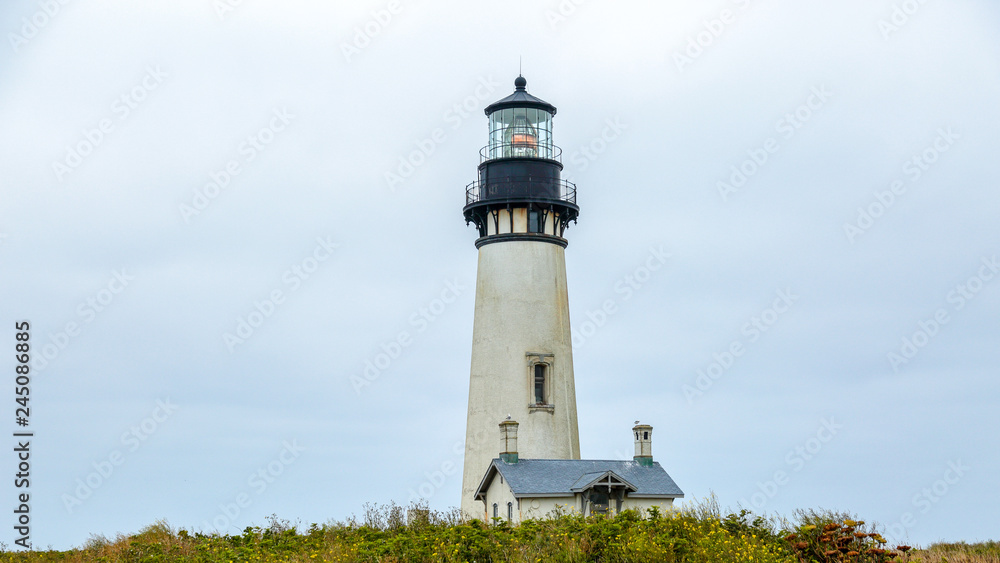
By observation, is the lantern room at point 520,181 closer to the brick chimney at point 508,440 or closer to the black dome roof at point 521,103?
the black dome roof at point 521,103

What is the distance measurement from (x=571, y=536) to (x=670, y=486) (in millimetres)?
10998

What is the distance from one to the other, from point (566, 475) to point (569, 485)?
450 mm

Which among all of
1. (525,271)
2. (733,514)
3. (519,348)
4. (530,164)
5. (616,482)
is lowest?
(733,514)

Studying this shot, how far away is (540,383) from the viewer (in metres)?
32.8

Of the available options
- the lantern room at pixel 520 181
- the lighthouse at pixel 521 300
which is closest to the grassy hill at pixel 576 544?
the lighthouse at pixel 521 300

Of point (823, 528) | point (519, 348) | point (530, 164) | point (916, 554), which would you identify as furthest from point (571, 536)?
point (530, 164)

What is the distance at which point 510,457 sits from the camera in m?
30.5

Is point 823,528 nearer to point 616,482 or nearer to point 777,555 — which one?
point 777,555

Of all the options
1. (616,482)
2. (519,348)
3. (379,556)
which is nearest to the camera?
(379,556)

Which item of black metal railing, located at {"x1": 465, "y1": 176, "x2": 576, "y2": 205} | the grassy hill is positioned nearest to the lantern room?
black metal railing, located at {"x1": 465, "y1": 176, "x2": 576, "y2": 205}

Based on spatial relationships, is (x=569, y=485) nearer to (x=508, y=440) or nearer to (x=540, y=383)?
(x=508, y=440)

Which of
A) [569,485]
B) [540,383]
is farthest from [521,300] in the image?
[569,485]

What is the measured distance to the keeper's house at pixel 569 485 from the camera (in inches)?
1160

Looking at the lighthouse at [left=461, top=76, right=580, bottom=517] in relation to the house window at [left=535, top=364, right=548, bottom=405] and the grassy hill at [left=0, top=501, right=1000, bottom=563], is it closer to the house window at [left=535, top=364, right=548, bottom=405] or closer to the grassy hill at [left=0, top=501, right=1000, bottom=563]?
the house window at [left=535, top=364, right=548, bottom=405]
